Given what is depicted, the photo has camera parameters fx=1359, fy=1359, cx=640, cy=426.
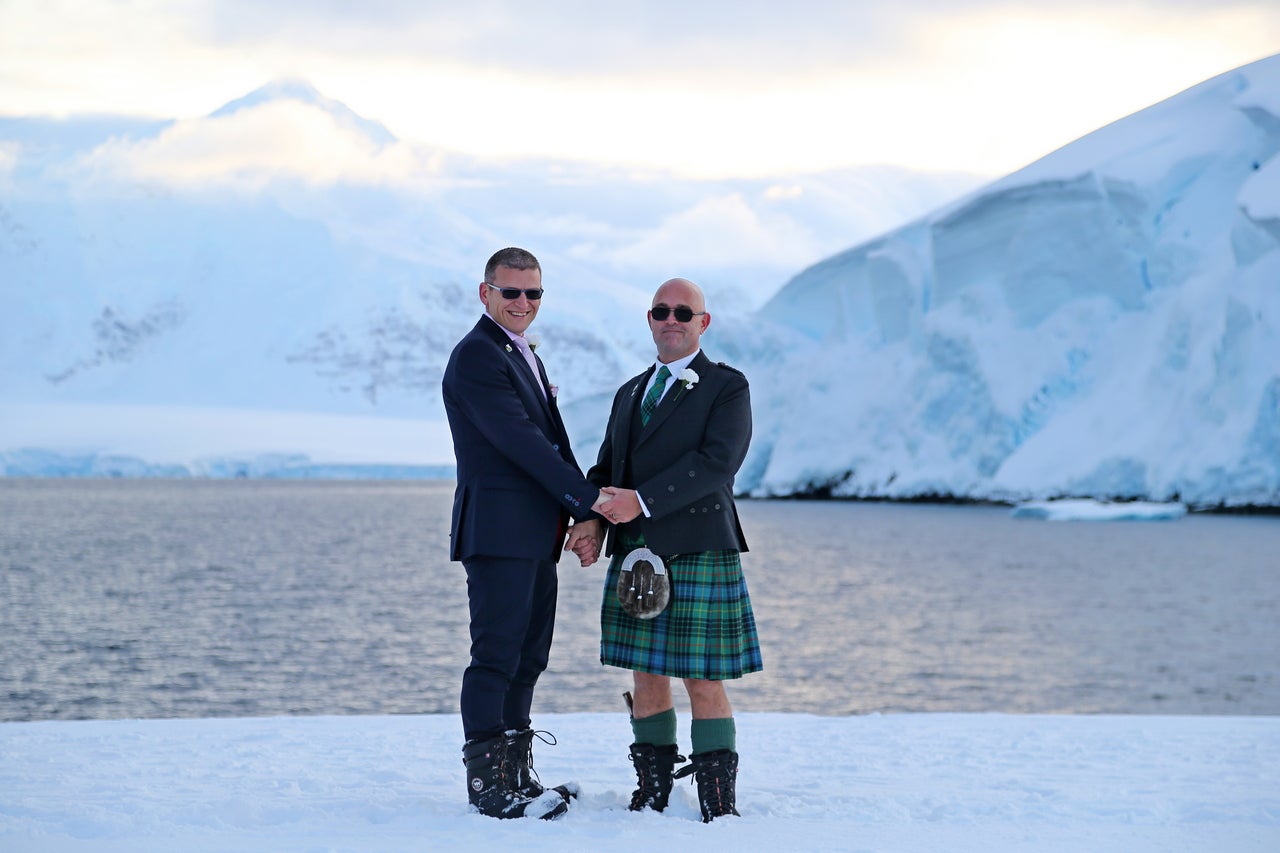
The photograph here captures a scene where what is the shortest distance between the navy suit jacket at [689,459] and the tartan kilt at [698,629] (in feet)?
0.29

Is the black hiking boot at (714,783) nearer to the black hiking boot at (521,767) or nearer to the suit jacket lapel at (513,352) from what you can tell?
the black hiking boot at (521,767)

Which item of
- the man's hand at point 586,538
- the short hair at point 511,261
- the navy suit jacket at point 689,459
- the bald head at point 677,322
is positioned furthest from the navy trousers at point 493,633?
the short hair at point 511,261

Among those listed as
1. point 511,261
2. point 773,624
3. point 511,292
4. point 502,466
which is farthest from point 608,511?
point 773,624

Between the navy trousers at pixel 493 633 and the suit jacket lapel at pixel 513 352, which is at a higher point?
the suit jacket lapel at pixel 513 352

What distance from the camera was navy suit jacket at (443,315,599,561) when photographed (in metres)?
4.50

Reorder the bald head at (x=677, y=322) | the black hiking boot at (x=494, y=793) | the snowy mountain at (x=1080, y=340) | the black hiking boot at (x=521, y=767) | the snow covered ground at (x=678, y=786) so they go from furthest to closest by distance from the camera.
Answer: the snowy mountain at (x=1080, y=340) → the bald head at (x=677, y=322) → the black hiking boot at (x=521, y=767) → the black hiking boot at (x=494, y=793) → the snow covered ground at (x=678, y=786)

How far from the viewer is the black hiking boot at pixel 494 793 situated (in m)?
4.48

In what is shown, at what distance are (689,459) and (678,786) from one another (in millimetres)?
1183

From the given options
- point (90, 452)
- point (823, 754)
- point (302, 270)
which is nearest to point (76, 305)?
point (302, 270)

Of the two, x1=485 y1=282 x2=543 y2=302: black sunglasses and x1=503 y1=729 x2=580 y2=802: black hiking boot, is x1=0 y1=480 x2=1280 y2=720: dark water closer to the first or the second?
x1=503 y1=729 x2=580 y2=802: black hiking boot

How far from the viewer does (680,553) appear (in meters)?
4.59

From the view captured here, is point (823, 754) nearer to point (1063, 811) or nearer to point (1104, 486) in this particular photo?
point (1063, 811)

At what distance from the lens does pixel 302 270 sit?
164750 mm

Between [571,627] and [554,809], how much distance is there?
1875 cm
